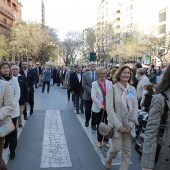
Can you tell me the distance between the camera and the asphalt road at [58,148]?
15.0 ft

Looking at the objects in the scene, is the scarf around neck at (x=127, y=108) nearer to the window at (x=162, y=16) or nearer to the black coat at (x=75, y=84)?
the black coat at (x=75, y=84)

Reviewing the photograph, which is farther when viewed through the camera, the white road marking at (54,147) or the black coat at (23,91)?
the black coat at (23,91)

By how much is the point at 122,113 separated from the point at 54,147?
2224mm

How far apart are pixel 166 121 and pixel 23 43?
42.8 m

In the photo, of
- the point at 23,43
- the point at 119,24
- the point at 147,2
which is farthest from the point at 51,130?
the point at 119,24

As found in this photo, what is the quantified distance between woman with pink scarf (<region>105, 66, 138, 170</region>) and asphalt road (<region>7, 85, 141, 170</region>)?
0.63 metres

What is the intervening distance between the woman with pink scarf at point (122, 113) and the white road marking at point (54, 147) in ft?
3.74

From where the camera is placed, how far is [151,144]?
6.98ft

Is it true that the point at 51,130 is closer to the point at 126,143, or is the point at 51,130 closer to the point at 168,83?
the point at 126,143

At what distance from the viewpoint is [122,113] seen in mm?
3971

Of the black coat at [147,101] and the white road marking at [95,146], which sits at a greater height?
the black coat at [147,101]

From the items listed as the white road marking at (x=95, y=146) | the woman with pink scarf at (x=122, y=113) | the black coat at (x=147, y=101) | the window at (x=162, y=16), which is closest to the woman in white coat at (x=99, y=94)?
the white road marking at (x=95, y=146)

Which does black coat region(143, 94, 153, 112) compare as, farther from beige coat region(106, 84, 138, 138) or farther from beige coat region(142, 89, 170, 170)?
beige coat region(142, 89, 170, 170)

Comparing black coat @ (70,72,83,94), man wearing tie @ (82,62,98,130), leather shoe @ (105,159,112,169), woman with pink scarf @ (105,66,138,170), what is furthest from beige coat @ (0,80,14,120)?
black coat @ (70,72,83,94)
